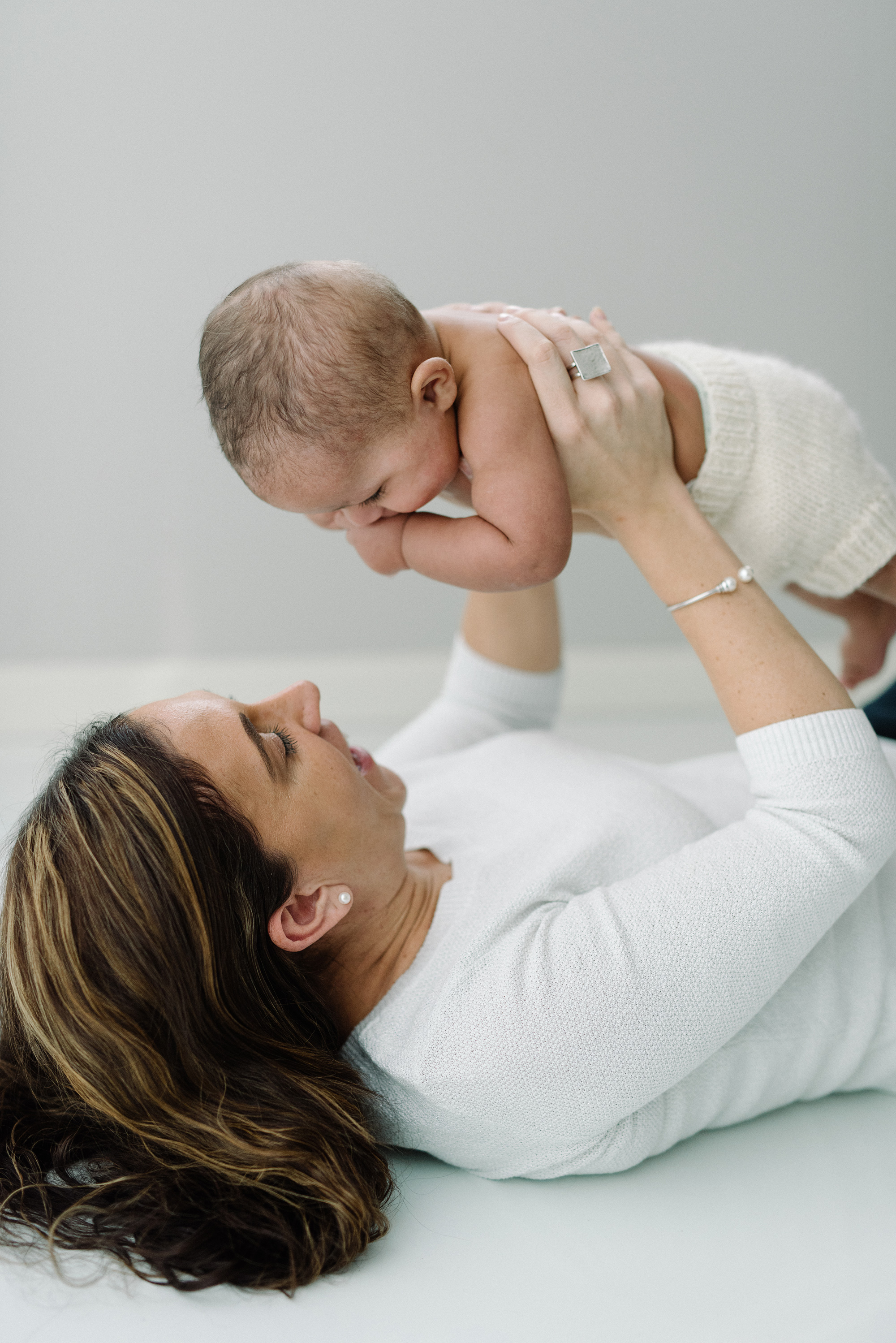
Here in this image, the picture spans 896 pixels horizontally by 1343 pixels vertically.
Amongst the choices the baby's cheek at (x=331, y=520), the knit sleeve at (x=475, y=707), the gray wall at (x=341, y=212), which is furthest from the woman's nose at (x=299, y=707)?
the gray wall at (x=341, y=212)

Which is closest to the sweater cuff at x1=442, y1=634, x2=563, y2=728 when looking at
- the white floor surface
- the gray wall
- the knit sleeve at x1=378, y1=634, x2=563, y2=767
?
the knit sleeve at x1=378, y1=634, x2=563, y2=767

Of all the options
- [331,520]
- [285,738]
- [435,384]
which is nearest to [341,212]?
[331,520]

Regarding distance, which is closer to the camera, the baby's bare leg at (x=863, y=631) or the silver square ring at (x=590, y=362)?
the silver square ring at (x=590, y=362)

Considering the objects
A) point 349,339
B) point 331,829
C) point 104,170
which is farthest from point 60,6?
point 331,829

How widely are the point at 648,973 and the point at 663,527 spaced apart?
48cm

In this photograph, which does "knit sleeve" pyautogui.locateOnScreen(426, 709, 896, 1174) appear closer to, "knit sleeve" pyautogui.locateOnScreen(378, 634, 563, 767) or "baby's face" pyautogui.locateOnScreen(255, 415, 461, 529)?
"baby's face" pyautogui.locateOnScreen(255, 415, 461, 529)

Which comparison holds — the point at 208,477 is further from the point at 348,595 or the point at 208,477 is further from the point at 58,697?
the point at 58,697

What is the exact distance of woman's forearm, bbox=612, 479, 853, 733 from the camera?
1142 millimetres

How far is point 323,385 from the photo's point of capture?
3.64ft

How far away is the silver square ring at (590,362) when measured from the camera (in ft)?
3.97

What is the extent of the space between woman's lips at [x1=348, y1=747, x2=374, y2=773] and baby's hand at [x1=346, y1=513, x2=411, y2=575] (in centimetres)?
22

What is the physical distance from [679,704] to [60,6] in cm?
228

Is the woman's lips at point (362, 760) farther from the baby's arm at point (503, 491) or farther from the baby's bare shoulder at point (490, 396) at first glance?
the baby's bare shoulder at point (490, 396)

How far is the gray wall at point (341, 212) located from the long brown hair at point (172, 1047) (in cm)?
183
